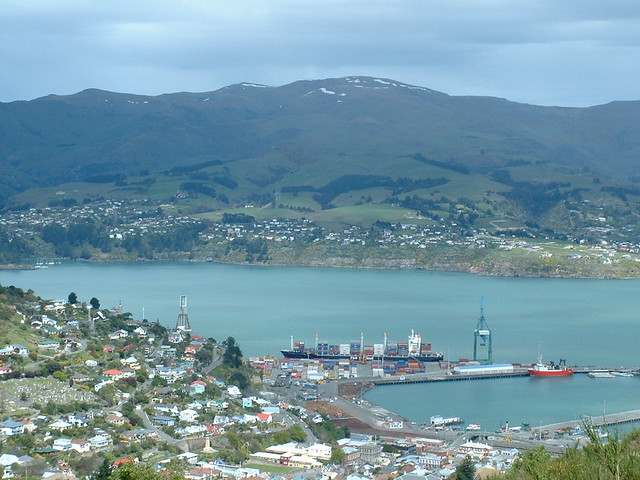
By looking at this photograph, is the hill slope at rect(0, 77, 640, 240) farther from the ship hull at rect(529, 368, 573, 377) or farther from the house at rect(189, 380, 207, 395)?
the house at rect(189, 380, 207, 395)

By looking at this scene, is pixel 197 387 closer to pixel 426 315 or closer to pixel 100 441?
pixel 100 441

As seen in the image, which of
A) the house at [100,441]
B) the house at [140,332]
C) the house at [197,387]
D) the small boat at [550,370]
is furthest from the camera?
the small boat at [550,370]

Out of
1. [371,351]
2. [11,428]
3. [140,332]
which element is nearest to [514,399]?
[371,351]

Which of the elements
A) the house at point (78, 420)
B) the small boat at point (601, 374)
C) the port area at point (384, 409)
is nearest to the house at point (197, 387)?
the port area at point (384, 409)

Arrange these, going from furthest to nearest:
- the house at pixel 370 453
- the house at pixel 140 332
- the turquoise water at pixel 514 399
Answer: the house at pixel 140 332 → the turquoise water at pixel 514 399 → the house at pixel 370 453

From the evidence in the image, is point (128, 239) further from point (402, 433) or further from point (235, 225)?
point (402, 433)

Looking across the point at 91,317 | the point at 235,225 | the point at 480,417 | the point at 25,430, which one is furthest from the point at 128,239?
the point at 25,430

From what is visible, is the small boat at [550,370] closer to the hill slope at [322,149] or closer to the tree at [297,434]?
the tree at [297,434]
